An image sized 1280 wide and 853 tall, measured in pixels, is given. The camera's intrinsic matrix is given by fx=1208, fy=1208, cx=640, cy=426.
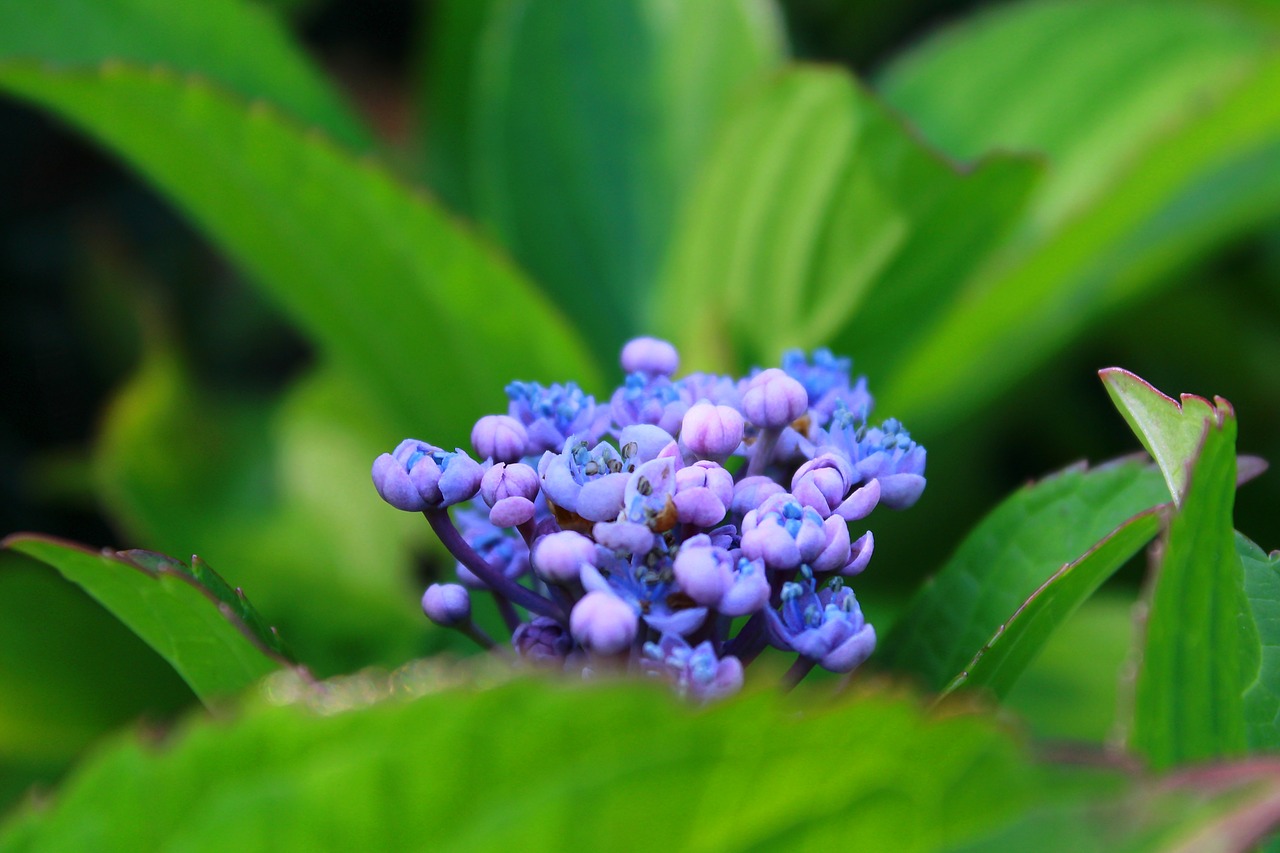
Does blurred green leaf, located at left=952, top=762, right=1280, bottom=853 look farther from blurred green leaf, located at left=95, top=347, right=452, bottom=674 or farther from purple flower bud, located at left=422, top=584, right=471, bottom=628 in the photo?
blurred green leaf, located at left=95, top=347, right=452, bottom=674

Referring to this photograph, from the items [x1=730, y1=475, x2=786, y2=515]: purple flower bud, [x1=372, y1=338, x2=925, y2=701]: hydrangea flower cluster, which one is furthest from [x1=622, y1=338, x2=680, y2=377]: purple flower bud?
[x1=730, y1=475, x2=786, y2=515]: purple flower bud

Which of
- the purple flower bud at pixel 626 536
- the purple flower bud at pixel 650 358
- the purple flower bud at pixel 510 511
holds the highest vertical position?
the purple flower bud at pixel 650 358

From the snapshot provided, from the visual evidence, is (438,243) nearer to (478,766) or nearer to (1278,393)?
(478,766)

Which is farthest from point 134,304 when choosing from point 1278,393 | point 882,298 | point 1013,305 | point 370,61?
point 1278,393

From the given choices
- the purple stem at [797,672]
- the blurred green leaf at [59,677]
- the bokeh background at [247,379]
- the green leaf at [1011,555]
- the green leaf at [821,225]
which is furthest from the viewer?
the bokeh background at [247,379]

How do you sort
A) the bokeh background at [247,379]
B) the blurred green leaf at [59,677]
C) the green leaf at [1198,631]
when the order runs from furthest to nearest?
the bokeh background at [247,379]
the blurred green leaf at [59,677]
the green leaf at [1198,631]

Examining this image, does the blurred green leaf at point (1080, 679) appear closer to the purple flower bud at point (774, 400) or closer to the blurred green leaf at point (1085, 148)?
the blurred green leaf at point (1085, 148)

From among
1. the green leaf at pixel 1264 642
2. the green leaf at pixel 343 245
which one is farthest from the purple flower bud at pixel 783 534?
the green leaf at pixel 343 245
